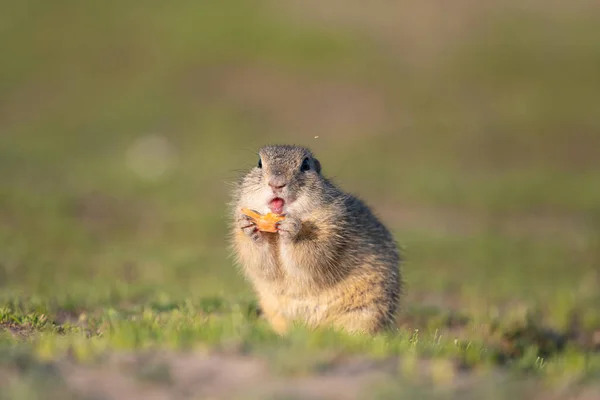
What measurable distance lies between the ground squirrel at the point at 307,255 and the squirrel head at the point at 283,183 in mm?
10

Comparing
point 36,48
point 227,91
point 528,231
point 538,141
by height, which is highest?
point 36,48


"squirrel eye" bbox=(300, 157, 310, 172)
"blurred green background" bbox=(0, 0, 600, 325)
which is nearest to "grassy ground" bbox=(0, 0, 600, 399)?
"blurred green background" bbox=(0, 0, 600, 325)

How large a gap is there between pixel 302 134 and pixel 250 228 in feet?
70.7

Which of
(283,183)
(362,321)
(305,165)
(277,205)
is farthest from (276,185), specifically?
(362,321)

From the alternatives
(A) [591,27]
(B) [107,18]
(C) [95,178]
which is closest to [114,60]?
(B) [107,18]

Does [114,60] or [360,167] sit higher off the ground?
[114,60]

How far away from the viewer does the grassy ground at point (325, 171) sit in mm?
5449

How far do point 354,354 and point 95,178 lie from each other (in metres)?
18.2

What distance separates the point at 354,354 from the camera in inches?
219

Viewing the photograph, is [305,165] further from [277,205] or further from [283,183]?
[277,205]

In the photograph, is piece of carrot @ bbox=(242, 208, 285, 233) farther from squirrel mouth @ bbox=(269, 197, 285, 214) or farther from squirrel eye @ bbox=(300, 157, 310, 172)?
squirrel eye @ bbox=(300, 157, 310, 172)

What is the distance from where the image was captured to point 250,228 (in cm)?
831

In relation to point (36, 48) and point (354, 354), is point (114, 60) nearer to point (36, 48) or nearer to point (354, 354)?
point (36, 48)

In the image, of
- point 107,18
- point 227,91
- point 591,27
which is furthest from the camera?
point 107,18
